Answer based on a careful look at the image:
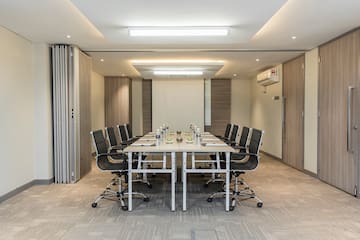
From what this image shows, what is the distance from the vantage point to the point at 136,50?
5957mm

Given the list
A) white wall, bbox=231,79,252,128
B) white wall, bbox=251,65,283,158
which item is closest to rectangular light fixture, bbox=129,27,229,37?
white wall, bbox=251,65,283,158

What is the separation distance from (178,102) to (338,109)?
6195 millimetres

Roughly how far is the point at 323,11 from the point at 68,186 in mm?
4777

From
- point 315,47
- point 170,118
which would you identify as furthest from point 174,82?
point 315,47

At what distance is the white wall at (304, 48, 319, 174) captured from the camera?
600 centimetres

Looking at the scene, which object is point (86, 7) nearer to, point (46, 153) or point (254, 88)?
point (46, 153)

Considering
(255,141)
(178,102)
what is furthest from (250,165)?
(178,102)

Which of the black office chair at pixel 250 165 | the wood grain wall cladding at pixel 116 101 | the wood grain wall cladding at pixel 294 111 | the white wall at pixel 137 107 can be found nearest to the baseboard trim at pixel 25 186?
the black office chair at pixel 250 165

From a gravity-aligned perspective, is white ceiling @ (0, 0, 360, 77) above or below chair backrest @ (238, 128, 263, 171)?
above

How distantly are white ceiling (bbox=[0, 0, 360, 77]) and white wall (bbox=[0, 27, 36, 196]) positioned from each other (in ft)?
1.01

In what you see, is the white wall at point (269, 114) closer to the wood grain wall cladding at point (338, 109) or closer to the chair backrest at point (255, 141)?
the wood grain wall cladding at point (338, 109)

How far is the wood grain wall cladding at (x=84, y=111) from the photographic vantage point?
19.5 ft

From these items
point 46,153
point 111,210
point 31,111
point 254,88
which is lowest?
point 111,210

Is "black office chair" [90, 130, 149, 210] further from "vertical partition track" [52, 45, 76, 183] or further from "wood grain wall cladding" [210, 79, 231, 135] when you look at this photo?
"wood grain wall cladding" [210, 79, 231, 135]
